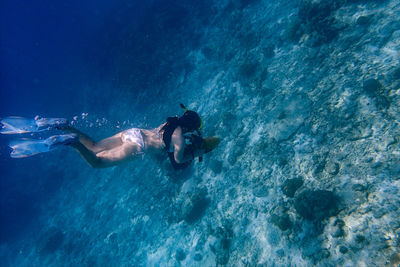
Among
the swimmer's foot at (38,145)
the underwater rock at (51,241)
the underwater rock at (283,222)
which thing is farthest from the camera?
the underwater rock at (51,241)

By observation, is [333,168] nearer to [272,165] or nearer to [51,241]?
[272,165]

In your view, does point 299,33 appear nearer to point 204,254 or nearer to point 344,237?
point 344,237

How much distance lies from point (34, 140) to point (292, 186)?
729 centimetres

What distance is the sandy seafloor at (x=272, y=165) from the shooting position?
14.2 ft

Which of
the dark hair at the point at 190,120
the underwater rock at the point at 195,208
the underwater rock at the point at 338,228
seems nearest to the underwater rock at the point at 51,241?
the underwater rock at the point at 195,208

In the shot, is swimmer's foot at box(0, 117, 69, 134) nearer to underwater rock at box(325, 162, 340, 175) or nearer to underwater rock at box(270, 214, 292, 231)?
underwater rock at box(270, 214, 292, 231)

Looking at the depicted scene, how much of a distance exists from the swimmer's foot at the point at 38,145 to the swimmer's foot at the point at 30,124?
1.43ft

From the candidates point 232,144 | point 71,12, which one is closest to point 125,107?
point 232,144

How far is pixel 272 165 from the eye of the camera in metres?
6.26

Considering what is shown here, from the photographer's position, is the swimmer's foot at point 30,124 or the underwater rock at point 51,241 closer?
the swimmer's foot at point 30,124

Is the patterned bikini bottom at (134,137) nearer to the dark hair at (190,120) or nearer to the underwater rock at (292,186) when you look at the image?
the dark hair at (190,120)

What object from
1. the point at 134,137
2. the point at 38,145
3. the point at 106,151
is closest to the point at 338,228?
the point at 134,137

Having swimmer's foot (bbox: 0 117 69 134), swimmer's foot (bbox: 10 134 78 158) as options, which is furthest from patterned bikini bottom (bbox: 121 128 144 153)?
swimmer's foot (bbox: 0 117 69 134)

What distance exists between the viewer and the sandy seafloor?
432 centimetres
